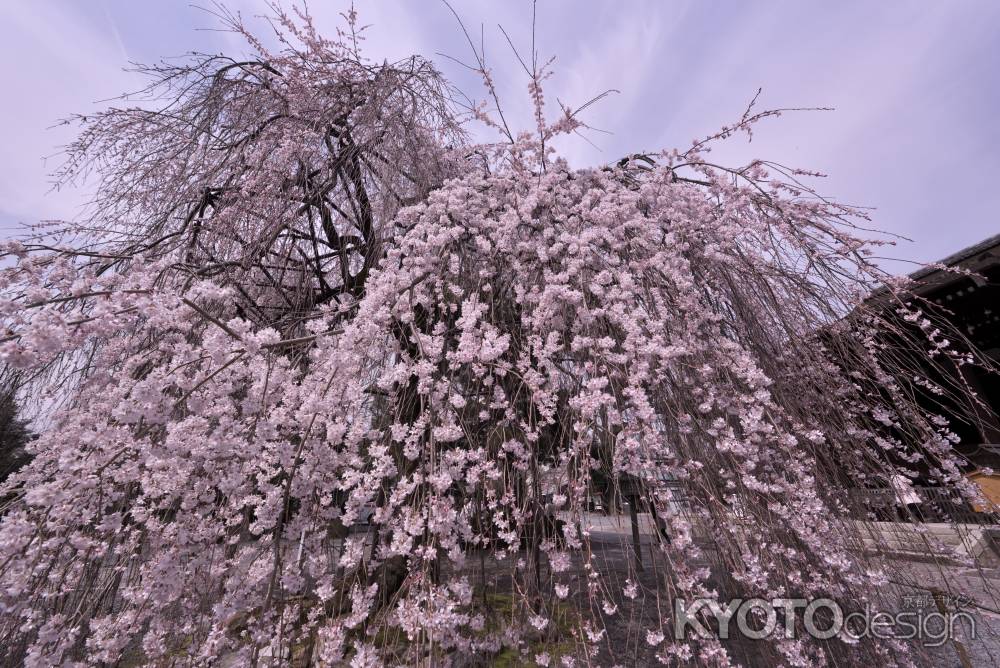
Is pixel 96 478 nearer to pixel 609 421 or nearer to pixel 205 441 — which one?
pixel 205 441

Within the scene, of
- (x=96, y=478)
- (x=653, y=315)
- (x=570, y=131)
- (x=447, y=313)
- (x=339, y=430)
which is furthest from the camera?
(x=570, y=131)

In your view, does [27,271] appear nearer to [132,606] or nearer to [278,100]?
[132,606]

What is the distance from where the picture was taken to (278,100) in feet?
12.0

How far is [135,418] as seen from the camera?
1.64 m

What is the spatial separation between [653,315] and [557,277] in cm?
59

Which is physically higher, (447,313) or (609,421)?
(447,313)

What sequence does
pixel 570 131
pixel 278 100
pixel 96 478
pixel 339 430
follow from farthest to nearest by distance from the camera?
pixel 278 100
pixel 570 131
pixel 339 430
pixel 96 478

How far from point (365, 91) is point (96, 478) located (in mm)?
3376

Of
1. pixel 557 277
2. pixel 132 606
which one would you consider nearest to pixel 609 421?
pixel 557 277

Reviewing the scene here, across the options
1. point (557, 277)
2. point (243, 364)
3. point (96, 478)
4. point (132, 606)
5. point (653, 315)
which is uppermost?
point (557, 277)

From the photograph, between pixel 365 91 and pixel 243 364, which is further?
pixel 365 91

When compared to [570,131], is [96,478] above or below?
below

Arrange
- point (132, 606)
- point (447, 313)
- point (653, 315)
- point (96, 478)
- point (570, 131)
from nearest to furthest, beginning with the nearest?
point (96, 478) < point (132, 606) < point (653, 315) < point (447, 313) < point (570, 131)

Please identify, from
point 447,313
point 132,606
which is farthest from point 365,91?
point 132,606
